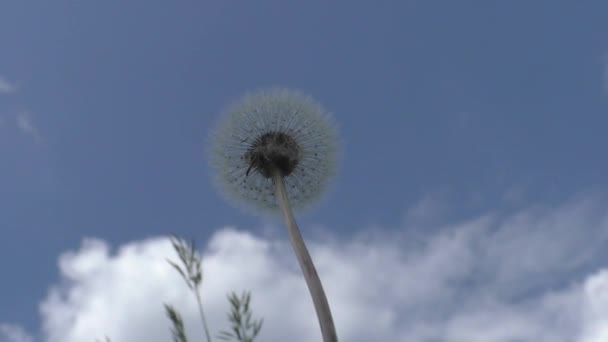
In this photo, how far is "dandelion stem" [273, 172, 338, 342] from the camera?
10897mm

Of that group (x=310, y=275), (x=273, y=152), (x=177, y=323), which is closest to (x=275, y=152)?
(x=273, y=152)

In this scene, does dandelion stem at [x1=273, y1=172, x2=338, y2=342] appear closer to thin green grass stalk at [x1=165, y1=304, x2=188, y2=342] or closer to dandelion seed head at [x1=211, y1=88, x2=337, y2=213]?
dandelion seed head at [x1=211, y1=88, x2=337, y2=213]

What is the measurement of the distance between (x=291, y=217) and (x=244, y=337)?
10.8 meters

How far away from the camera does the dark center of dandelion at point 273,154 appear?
1538 cm

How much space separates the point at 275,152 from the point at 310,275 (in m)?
4.47

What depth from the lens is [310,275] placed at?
1211 cm

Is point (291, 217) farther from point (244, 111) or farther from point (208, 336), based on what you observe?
point (208, 336)

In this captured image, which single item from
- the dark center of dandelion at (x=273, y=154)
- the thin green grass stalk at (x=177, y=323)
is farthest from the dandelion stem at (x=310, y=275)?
the thin green grass stalk at (x=177, y=323)

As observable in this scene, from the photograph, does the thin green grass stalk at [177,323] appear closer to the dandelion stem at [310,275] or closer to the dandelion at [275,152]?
the dandelion stem at [310,275]

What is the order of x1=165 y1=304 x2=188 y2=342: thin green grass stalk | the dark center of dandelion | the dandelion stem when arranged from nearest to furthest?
x1=165 y1=304 x2=188 y2=342: thin green grass stalk
the dandelion stem
the dark center of dandelion

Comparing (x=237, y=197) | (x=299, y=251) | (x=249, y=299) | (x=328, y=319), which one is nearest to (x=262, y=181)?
(x=237, y=197)

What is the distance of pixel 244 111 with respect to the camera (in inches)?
A: 624

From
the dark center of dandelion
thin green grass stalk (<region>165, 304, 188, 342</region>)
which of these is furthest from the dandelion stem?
thin green grass stalk (<region>165, 304, 188, 342</region>)

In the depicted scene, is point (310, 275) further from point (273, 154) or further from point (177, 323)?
point (177, 323)
